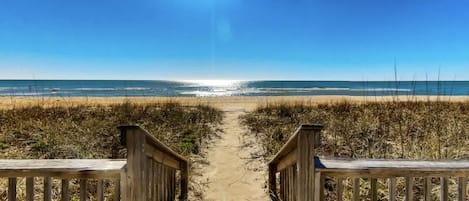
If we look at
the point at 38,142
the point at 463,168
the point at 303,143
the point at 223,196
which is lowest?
the point at 223,196

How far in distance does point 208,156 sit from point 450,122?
5.21m

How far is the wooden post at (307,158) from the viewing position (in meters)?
2.04

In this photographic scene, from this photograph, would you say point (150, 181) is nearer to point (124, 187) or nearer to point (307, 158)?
point (124, 187)

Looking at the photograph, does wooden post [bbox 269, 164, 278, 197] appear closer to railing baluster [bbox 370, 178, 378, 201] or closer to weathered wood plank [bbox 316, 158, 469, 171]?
railing baluster [bbox 370, 178, 378, 201]

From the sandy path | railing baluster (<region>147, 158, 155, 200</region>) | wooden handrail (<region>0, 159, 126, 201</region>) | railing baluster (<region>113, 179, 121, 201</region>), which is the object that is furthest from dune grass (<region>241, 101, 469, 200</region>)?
wooden handrail (<region>0, 159, 126, 201</region>)

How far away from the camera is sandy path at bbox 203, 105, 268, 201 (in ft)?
15.6

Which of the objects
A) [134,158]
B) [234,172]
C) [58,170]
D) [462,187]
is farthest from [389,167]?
[234,172]

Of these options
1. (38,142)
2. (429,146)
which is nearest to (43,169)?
(38,142)

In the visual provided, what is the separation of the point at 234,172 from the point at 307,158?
12.6ft

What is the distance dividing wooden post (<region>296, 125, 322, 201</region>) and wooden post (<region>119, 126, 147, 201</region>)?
971mm

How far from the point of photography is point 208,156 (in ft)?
22.3

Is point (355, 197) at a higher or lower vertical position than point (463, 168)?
lower

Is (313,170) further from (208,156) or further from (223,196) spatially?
(208,156)

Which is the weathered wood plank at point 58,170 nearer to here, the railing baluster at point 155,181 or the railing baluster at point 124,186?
the railing baluster at point 124,186
